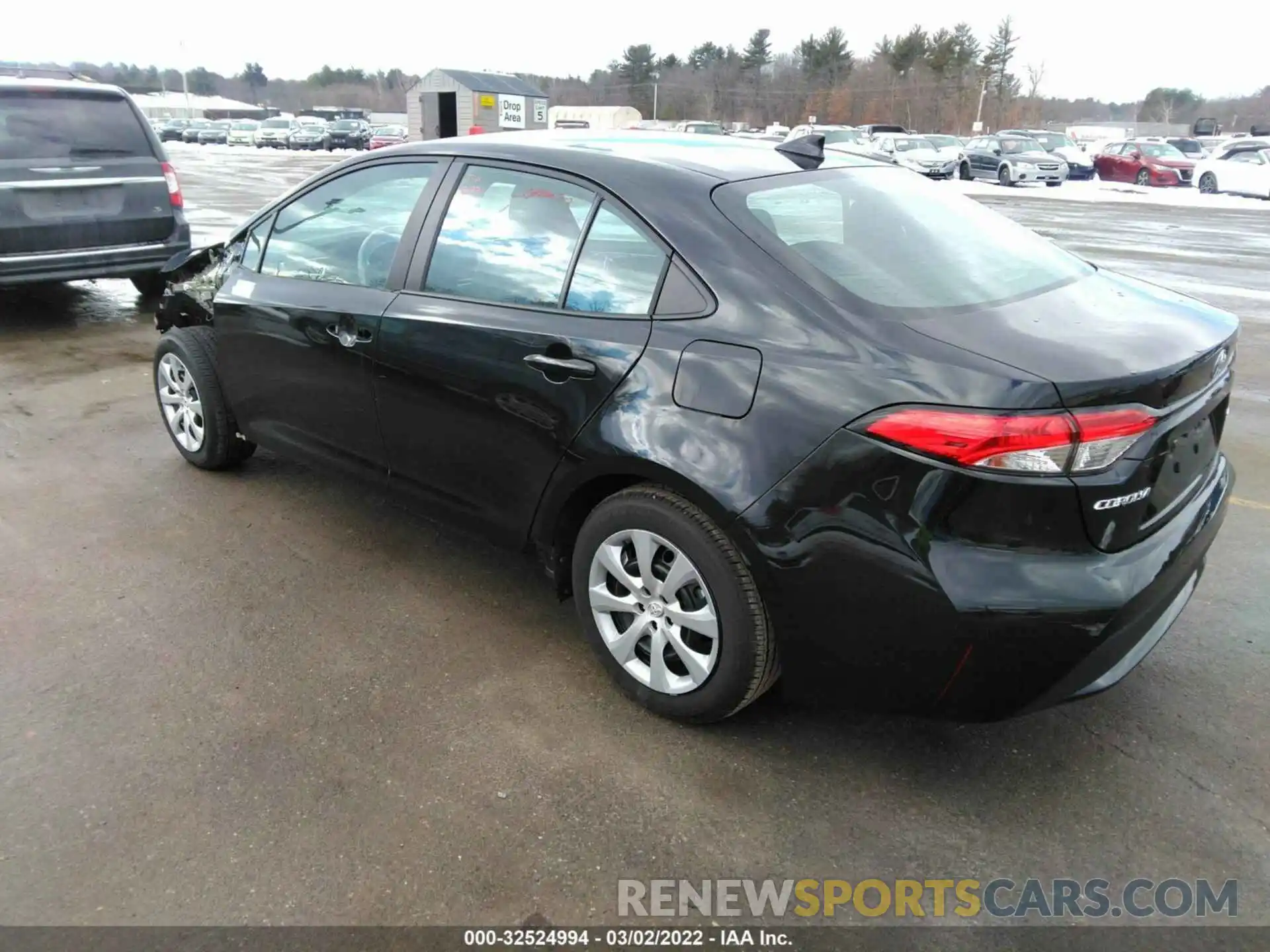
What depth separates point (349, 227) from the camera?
3.72 metres

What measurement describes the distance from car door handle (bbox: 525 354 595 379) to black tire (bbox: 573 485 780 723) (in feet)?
1.22

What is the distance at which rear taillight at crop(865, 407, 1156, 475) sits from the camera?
7.06 ft

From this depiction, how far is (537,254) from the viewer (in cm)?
305

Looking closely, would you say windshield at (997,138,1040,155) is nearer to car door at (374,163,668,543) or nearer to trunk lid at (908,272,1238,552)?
trunk lid at (908,272,1238,552)

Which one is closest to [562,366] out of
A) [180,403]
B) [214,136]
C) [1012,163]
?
[180,403]

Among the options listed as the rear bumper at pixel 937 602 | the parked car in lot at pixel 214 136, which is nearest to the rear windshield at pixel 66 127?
the rear bumper at pixel 937 602

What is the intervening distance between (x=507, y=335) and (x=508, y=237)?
38 centimetres

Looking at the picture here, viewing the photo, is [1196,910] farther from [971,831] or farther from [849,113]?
[849,113]

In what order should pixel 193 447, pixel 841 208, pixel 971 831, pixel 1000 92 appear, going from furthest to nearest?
1. pixel 1000 92
2. pixel 193 447
3. pixel 841 208
4. pixel 971 831

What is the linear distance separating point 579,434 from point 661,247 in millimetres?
596

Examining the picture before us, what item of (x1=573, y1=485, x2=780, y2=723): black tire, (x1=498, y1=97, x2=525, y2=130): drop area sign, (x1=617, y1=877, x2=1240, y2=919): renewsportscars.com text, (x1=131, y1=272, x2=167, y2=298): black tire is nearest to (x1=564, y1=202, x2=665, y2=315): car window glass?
(x1=573, y1=485, x2=780, y2=723): black tire

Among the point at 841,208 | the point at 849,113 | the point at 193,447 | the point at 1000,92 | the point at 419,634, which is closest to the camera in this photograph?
the point at 841,208

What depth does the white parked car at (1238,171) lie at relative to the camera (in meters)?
24.1

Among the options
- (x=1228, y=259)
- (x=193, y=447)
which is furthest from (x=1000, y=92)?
(x=193, y=447)
